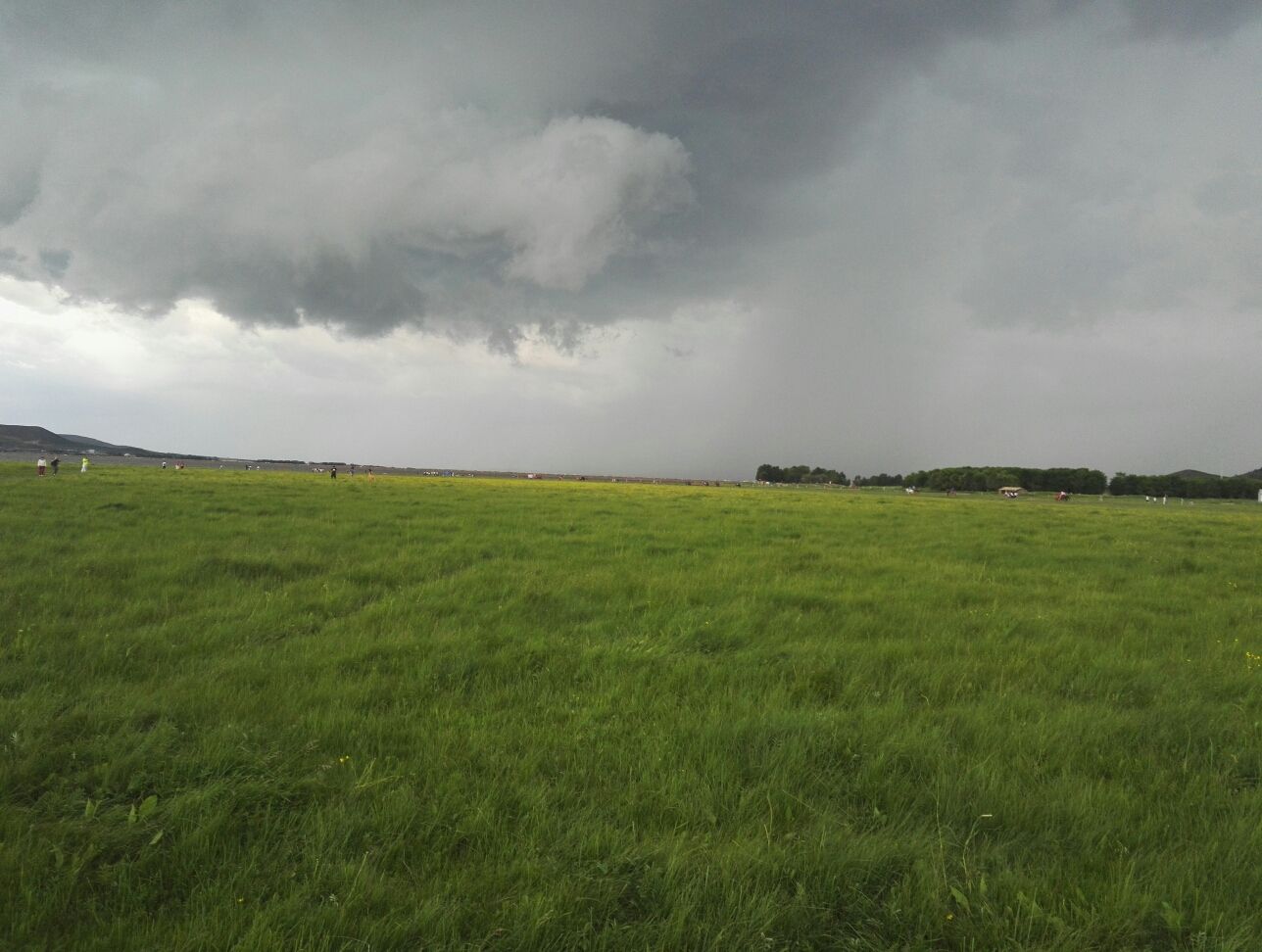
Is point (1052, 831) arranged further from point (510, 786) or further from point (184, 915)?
point (184, 915)

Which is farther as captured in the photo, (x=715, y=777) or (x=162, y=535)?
(x=162, y=535)

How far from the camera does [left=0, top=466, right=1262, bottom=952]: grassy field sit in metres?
3.03

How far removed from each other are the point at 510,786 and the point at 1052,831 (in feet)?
→ 11.1

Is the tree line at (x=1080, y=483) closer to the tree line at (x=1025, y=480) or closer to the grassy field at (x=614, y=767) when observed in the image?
the tree line at (x=1025, y=480)

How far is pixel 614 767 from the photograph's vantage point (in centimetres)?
437

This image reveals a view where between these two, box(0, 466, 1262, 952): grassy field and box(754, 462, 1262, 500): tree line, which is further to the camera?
box(754, 462, 1262, 500): tree line

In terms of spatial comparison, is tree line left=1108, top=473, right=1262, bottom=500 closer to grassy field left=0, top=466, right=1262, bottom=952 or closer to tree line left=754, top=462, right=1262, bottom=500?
tree line left=754, top=462, right=1262, bottom=500

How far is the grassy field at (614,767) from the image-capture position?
3.03 meters

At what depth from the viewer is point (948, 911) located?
310cm

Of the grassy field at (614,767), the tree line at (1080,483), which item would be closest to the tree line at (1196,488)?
the tree line at (1080,483)

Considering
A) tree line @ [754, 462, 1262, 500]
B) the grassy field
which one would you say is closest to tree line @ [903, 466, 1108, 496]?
tree line @ [754, 462, 1262, 500]

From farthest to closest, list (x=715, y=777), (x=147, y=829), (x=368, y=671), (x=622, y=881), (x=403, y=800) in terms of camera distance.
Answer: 1. (x=368, y=671)
2. (x=715, y=777)
3. (x=403, y=800)
4. (x=147, y=829)
5. (x=622, y=881)

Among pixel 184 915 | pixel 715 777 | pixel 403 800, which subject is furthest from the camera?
pixel 715 777

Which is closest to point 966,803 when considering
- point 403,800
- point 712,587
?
point 403,800
